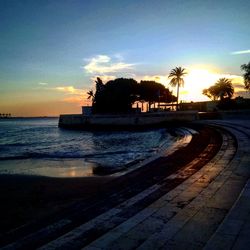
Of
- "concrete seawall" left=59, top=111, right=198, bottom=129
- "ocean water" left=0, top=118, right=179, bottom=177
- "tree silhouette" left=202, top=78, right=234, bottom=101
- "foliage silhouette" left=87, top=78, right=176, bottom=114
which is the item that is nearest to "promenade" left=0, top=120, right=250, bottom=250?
"ocean water" left=0, top=118, right=179, bottom=177

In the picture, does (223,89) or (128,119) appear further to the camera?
(223,89)

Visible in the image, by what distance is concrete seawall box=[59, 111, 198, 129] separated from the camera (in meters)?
53.2

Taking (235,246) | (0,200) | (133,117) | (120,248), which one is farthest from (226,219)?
(133,117)

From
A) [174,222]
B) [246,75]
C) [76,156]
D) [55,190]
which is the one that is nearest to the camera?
[174,222]

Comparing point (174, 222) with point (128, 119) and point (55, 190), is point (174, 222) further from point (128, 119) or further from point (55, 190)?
point (128, 119)

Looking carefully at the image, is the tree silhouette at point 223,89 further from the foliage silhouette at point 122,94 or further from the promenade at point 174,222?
the promenade at point 174,222

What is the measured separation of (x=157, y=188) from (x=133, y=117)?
173 feet

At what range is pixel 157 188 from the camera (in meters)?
7.43

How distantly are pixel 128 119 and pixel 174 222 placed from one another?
183 ft

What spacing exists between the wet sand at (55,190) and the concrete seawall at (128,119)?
41.4 metres

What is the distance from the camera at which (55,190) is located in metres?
9.14

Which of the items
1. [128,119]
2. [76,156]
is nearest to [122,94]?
[128,119]

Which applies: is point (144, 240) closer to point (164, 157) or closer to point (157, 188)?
point (157, 188)

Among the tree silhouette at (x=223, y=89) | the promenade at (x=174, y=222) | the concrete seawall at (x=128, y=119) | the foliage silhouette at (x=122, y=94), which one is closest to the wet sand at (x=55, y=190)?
the promenade at (x=174, y=222)
